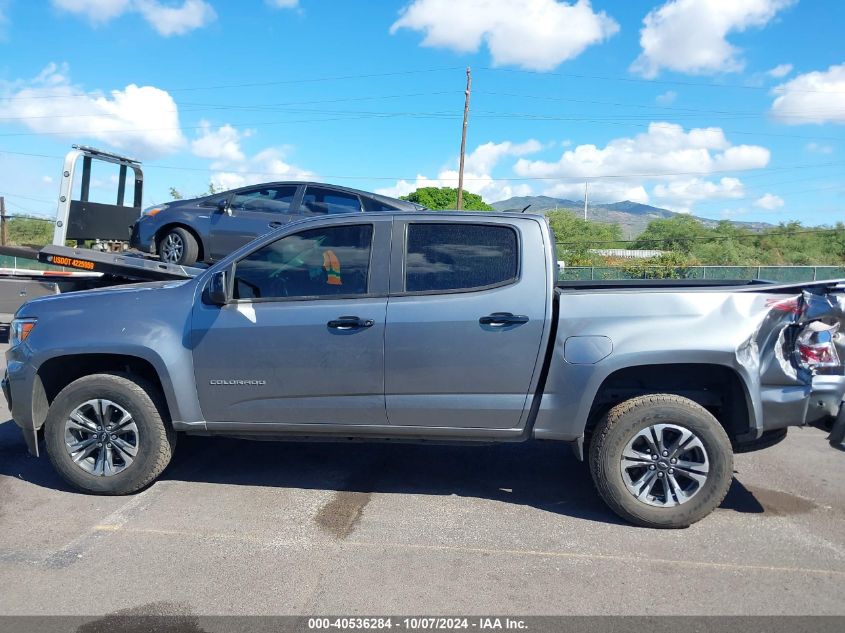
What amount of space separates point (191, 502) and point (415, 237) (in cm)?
236

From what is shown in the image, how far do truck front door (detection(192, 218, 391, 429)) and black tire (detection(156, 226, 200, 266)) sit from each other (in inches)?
150

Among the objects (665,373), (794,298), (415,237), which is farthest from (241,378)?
(794,298)

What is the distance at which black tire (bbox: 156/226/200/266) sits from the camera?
8234mm

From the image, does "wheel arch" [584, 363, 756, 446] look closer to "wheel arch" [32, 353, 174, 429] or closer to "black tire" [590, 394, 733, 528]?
"black tire" [590, 394, 733, 528]

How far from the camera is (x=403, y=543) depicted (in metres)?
4.12

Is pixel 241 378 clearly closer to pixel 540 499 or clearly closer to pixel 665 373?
pixel 540 499

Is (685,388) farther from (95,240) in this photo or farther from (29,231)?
(29,231)

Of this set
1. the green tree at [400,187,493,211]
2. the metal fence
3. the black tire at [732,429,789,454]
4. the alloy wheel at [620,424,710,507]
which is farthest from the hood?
the green tree at [400,187,493,211]

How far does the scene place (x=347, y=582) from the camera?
11.9ft

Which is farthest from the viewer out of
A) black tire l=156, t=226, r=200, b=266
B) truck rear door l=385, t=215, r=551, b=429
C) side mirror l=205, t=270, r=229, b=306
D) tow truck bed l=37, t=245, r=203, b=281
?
black tire l=156, t=226, r=200, b=266

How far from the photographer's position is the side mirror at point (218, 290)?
4.61 m

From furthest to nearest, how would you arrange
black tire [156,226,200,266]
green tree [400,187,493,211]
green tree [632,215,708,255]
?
green tree [632,215,708,255]
green tree [400,187,493,211]
black tire [156,226,200,266]

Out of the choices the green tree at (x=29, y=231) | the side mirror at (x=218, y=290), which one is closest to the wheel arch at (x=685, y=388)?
the side mirror at (x=218, y=290)

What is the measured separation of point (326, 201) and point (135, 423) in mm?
4272
